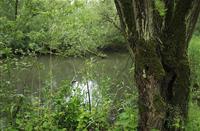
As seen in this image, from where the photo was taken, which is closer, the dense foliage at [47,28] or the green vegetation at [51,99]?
the green vegetation at [51,99]

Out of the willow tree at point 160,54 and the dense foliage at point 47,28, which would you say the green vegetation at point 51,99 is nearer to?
the dense foliage at point 47,28

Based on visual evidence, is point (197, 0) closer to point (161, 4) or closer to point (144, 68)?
point (161, 4)

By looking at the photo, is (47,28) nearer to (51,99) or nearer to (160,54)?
(51,99)

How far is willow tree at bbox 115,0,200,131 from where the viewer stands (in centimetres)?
392

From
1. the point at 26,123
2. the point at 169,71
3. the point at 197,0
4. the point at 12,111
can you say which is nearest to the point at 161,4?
the point at 197,0

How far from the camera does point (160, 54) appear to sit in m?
4.24

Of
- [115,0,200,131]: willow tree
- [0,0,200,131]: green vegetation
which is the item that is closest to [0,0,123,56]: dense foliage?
[0,0,200,131]: green vegetation

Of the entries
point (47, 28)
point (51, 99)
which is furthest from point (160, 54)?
point (47, 28)

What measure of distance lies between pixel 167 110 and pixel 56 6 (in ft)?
10.6

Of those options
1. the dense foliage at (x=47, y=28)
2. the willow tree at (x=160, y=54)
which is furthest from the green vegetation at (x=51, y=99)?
the willow tree at (x=160, y=54)

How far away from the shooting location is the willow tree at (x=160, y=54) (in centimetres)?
392

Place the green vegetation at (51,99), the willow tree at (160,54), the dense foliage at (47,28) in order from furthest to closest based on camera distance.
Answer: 1. the dense foliage at (47,28)
2. the green vegetation at (51,99)
3. the willow tree at (160,54)

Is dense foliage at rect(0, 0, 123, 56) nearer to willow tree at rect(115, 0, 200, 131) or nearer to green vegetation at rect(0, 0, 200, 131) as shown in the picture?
green vegetation at rect(0, 0, 200, 131)

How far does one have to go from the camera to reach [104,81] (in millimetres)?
6258
